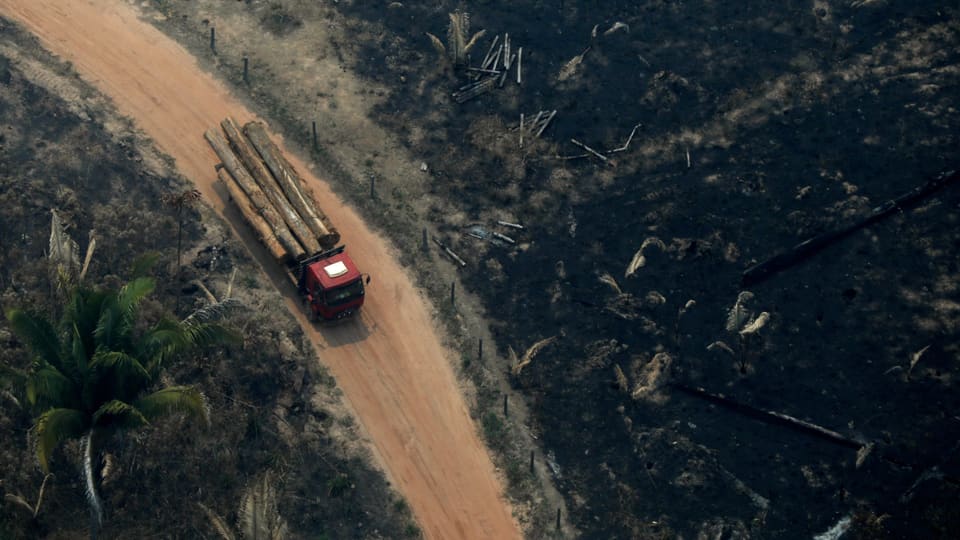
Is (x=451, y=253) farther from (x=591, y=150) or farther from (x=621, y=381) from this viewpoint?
(x=621, y=381)

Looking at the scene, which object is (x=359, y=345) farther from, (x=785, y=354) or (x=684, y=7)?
(x=684, y=7)

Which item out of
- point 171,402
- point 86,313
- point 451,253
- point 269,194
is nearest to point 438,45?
point 451,253

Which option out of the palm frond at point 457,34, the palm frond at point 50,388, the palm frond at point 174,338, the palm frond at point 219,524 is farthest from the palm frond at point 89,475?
the palm frond at point 457,34

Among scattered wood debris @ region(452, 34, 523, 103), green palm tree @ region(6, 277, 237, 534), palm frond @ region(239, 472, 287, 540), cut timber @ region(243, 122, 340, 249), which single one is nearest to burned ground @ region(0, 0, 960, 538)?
scattered wood debris @ region(452, 34, 523, 103)

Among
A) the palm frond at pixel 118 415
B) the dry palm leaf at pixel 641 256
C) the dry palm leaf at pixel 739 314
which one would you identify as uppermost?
the palm frond at pixel 118 415

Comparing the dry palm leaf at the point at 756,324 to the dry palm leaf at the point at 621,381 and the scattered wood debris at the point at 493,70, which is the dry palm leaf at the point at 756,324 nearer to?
the dry palm leaf at the point at 621,381

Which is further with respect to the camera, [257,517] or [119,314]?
[119,314]
